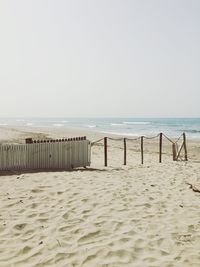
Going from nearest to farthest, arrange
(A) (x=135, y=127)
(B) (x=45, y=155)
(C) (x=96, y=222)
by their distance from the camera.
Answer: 1. (C) (x=96, y=222)
2. (B) (x=45, y=155)
3. (A) (x=135, y=127)

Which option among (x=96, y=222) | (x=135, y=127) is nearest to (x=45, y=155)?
(x=96, y=222)

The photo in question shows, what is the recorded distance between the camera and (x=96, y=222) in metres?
6.43

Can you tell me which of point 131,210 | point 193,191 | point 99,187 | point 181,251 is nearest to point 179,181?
point 193,191

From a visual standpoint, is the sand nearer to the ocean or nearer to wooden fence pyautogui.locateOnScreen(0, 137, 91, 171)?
wooden fence pyautogui.locateOnScreen(0, 137, 91, 171)

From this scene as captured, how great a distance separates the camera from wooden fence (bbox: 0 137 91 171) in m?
11.7

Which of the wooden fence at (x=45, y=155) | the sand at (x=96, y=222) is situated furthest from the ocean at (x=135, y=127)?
the sand at (x=96, y=222)

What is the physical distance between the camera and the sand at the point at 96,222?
5125 millimetres

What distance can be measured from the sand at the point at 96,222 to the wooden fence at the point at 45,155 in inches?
65.3

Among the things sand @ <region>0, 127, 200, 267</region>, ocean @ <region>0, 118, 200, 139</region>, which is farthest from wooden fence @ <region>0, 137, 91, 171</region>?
ocean @ <region>0, 118, 200, 139</region>

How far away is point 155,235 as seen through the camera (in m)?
5.91

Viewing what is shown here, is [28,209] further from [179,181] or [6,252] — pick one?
[179,181]

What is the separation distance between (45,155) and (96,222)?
20.9 ft

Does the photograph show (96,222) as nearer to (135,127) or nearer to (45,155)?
(45,155)

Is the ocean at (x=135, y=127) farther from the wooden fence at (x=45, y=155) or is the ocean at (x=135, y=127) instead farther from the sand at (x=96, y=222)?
the sand at (x=96, y=222)
